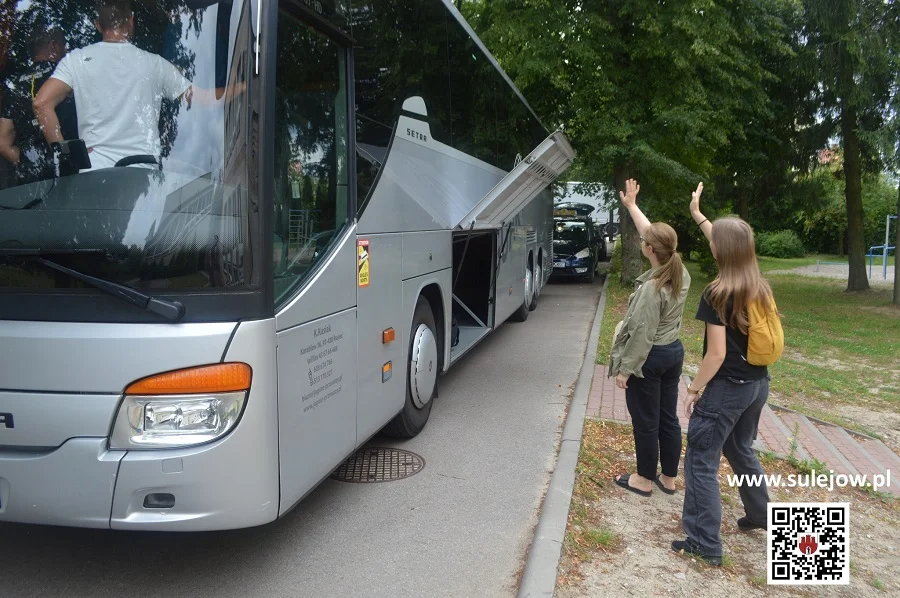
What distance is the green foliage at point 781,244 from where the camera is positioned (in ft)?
146

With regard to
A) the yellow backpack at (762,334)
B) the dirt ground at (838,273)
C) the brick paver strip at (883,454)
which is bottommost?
the brick paver strip at (883,454)

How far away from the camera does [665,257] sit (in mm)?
4629

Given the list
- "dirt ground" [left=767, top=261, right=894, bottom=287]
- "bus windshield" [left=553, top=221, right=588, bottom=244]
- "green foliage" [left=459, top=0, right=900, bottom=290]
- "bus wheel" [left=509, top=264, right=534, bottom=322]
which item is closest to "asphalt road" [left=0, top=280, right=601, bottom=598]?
"bus wheel" [left=509, top=264, right=534, bottom=322]

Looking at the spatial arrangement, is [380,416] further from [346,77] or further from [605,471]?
[346,77]

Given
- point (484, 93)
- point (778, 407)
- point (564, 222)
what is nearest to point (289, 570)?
point (778, 407)

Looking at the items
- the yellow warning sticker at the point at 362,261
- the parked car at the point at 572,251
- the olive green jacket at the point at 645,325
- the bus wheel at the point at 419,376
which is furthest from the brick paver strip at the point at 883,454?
the parked car at the point at 572,251

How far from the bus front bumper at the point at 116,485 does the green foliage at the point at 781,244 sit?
45.0 metres

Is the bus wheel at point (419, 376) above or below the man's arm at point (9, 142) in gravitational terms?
below

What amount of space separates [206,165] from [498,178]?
7.07m

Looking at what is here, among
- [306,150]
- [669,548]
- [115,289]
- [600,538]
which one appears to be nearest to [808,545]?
[669,548]

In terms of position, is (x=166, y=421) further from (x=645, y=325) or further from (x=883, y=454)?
(x=883, y=454)

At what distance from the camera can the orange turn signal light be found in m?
3.26

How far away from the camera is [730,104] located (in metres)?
16.5

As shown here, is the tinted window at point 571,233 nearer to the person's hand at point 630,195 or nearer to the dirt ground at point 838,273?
the dirt ground at point 838,273
